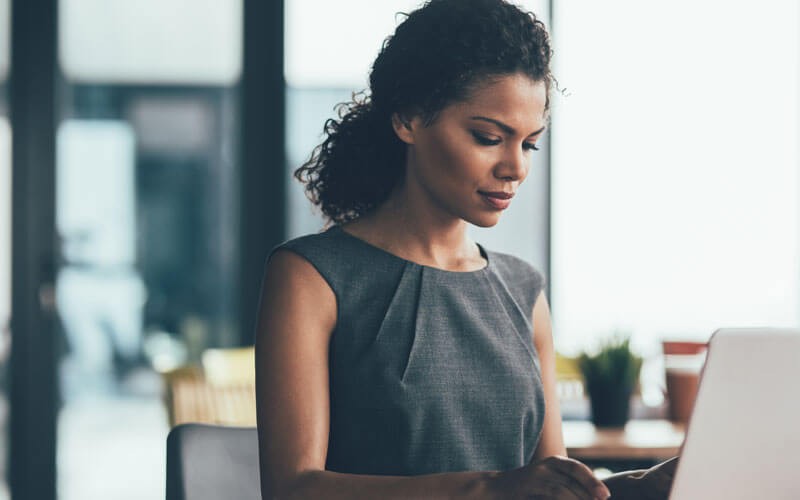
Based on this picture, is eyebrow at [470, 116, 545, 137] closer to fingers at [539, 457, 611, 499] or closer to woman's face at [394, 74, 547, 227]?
woman's face at [394, 74, 547, 227]

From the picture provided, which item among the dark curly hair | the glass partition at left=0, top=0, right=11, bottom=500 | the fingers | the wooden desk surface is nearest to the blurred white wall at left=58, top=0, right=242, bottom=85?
the glass partition at left=0, top=0, right=11, bottom=500

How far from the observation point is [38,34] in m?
4.41

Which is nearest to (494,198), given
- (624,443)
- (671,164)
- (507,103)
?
(507,103)

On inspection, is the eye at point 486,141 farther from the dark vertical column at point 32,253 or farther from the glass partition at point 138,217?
the dark vertical column at point 32,253

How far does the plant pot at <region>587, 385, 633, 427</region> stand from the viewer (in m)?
2.75

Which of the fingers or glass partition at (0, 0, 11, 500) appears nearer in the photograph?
the fingers

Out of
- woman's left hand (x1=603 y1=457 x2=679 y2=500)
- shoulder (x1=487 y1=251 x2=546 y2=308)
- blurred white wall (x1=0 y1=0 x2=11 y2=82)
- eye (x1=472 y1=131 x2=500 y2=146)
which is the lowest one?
woman's left hand (x1=603 y1=457 x2=679 y2=500)

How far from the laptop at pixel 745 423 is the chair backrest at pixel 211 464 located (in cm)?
77

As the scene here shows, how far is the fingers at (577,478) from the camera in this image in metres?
0.88

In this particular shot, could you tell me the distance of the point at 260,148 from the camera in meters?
4.56

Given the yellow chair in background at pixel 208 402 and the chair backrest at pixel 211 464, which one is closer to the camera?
the chair backrest at pixel 211 464

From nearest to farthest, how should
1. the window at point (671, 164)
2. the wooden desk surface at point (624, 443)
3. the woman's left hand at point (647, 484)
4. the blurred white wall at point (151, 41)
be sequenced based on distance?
the woman's left hand at point (647, 484) < the wooden desk surface at point (624, 443) < the blurred white wall at point (151, 41) < the window at point (671, 164)

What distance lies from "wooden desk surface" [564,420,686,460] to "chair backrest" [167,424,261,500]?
3.81 feet

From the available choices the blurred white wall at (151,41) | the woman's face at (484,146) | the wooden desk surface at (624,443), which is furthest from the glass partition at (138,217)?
the woman's face at (484,146)
